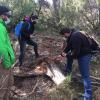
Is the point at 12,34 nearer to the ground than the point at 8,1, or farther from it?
nearer to the ground

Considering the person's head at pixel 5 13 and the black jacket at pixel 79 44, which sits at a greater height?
the person's head at pixel 5 13

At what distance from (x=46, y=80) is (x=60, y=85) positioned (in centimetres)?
71

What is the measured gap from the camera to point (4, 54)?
20.8 ft

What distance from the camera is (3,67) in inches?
259

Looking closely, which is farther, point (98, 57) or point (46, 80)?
point (98, 57)

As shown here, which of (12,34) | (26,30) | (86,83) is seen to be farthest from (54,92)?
(12,34)

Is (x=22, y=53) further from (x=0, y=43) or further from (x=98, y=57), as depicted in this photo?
(x=0, y=43)

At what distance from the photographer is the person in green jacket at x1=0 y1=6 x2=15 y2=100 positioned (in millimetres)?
6296

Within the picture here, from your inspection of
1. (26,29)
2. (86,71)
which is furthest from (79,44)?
(26,29)

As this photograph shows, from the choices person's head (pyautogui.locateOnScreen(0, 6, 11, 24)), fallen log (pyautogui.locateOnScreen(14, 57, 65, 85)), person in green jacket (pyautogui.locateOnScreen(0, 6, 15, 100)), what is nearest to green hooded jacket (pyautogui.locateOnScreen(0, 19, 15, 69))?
person in green jacket (pyautogui.locateOnScreen(0, 6, 15, 100))

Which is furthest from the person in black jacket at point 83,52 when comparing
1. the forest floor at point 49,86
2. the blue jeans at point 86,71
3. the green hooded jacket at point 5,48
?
the green hooded jacket at point 5,48

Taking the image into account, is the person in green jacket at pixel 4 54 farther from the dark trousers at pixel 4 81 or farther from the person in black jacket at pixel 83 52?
the person in black jacket at pixel 83 52

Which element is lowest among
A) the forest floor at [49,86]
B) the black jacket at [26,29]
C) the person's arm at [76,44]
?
the forest floor at [49,86]

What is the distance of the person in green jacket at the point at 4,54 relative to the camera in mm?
6296
